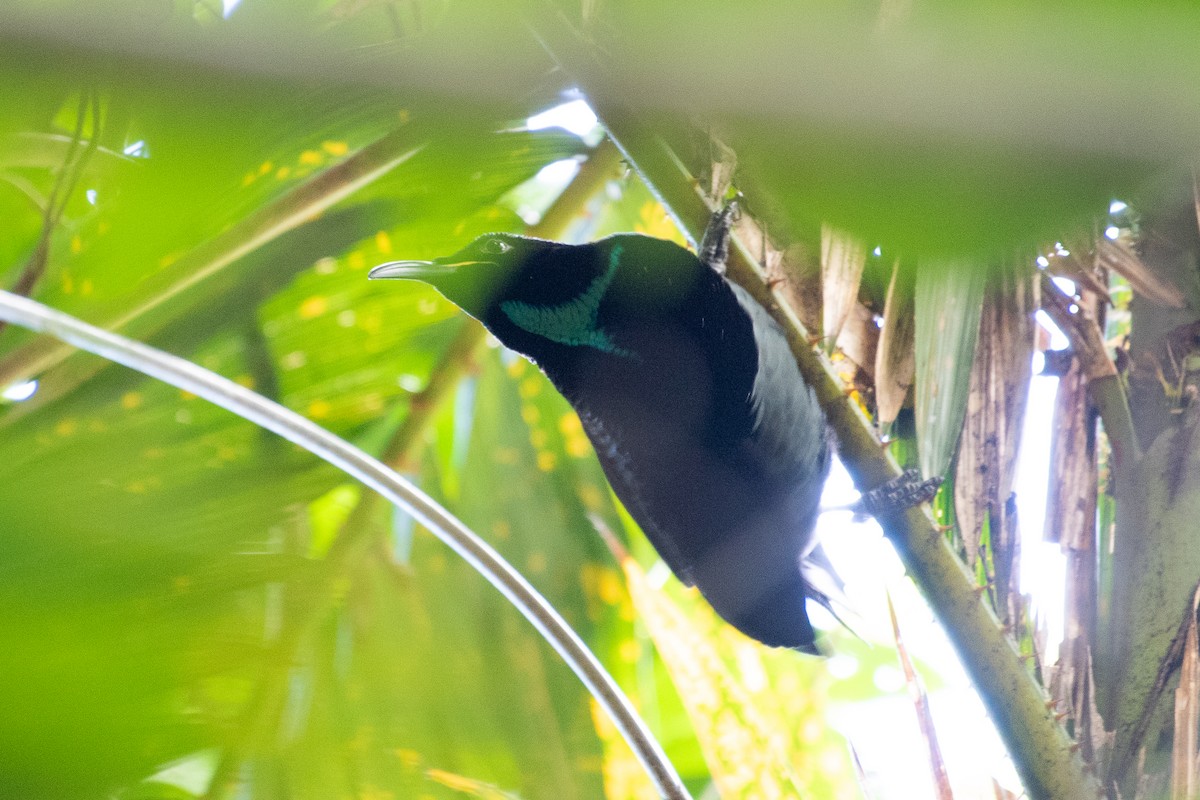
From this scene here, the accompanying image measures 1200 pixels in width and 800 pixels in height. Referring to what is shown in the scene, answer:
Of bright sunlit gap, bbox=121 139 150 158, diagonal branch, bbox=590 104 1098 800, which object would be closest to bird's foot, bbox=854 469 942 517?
diagonal branch, bbox=590 104 1098 800

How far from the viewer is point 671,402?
39.3 inches

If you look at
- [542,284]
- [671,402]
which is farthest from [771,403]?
[542,284]

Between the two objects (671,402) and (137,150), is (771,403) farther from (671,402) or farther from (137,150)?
(137,150)

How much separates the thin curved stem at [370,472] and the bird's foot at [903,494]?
24 centimetres

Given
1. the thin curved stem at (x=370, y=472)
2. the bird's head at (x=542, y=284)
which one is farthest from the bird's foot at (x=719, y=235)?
the thin curved stem at (x=370, y=472)

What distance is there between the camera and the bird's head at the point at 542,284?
1.01 metres

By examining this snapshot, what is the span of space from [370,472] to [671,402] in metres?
0.35

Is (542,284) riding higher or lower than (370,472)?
higher

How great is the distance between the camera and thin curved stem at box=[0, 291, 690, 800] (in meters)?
0.67

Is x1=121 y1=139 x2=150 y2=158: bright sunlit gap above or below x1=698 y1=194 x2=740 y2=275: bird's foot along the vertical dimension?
above

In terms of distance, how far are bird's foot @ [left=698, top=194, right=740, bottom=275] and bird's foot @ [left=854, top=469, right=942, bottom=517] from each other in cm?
22

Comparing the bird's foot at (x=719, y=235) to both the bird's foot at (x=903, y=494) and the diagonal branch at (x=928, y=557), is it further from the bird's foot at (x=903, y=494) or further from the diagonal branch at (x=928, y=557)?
the bird's foot at (x=903, y=494)

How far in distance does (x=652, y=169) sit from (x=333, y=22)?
373 millimetres

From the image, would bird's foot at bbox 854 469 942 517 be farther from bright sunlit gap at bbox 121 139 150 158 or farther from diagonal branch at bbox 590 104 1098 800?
bright sunlit gap at bbox 121 139 150 158
